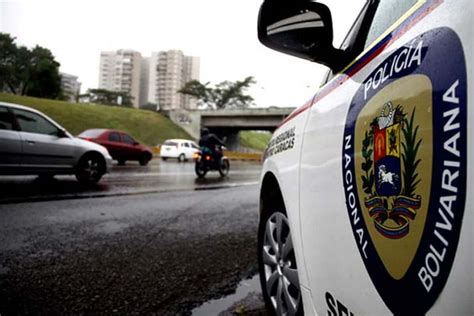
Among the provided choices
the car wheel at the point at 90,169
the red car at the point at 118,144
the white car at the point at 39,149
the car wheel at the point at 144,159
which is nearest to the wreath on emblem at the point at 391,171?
the white car at the point at 39,149

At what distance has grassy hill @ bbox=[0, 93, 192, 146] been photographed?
1470 inches

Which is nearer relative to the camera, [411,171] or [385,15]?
[411,171]

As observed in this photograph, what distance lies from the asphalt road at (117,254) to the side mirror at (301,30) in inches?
62.2

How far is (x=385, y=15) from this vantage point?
1193mm

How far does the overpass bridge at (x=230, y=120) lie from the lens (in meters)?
43.2

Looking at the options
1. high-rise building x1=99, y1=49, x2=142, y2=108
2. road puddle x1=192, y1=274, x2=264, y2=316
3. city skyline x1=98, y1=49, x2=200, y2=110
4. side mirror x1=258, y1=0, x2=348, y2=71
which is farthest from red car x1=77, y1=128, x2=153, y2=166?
high-rise building x1=99, y1=49, x2=142, y2=108

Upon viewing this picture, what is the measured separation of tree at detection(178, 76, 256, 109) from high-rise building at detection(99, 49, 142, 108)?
41.3 meters

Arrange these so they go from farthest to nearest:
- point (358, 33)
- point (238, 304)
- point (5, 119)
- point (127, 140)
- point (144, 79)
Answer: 1. point (144, 79)
2. point (127, 140)
3. point (5, 119)
4. point (238, 304)
5. point (358, 33)

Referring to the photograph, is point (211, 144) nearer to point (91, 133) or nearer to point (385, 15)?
point (91, 133)

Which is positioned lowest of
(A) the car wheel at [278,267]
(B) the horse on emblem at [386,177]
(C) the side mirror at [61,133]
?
(A) the car wheel at [278,267]

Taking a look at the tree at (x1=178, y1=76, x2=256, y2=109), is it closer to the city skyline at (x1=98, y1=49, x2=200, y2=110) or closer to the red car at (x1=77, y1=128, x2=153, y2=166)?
the city skyline at (x1=98, y1=49, x2=200, y2=110)

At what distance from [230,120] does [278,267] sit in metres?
45.0

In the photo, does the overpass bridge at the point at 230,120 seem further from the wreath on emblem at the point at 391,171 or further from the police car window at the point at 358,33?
the wreath on emblem at the point at 391,171

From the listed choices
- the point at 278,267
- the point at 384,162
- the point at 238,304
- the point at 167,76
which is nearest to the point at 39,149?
the point at 238,304
